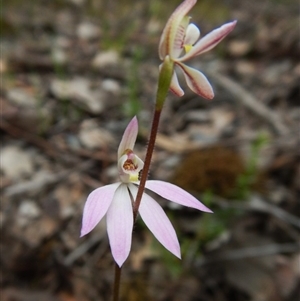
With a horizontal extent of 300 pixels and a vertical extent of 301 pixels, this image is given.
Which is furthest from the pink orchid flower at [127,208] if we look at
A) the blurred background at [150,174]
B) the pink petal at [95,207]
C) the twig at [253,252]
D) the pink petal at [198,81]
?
the twig at [253,252]

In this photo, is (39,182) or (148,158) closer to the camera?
(148,158)

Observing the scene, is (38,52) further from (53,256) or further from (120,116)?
(53,256)

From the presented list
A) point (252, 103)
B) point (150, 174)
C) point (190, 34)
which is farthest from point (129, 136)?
point (252, 103)

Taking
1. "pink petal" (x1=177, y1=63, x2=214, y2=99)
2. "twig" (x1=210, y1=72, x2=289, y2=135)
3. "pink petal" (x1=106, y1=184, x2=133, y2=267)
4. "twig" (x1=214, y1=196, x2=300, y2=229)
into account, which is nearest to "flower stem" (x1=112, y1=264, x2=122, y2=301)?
"pink petal" (x1=106, y1=184, x2=133, y2=267)

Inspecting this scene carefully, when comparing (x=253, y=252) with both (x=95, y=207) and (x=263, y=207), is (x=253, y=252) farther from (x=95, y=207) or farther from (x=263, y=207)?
(x=95, y=207)

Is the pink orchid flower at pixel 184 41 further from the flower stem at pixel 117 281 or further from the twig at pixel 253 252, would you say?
the twig at pixel 253 252

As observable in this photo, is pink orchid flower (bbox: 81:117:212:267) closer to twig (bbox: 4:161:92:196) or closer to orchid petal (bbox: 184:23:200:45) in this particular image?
orchid petal (bbox: 184:23:200:45)
